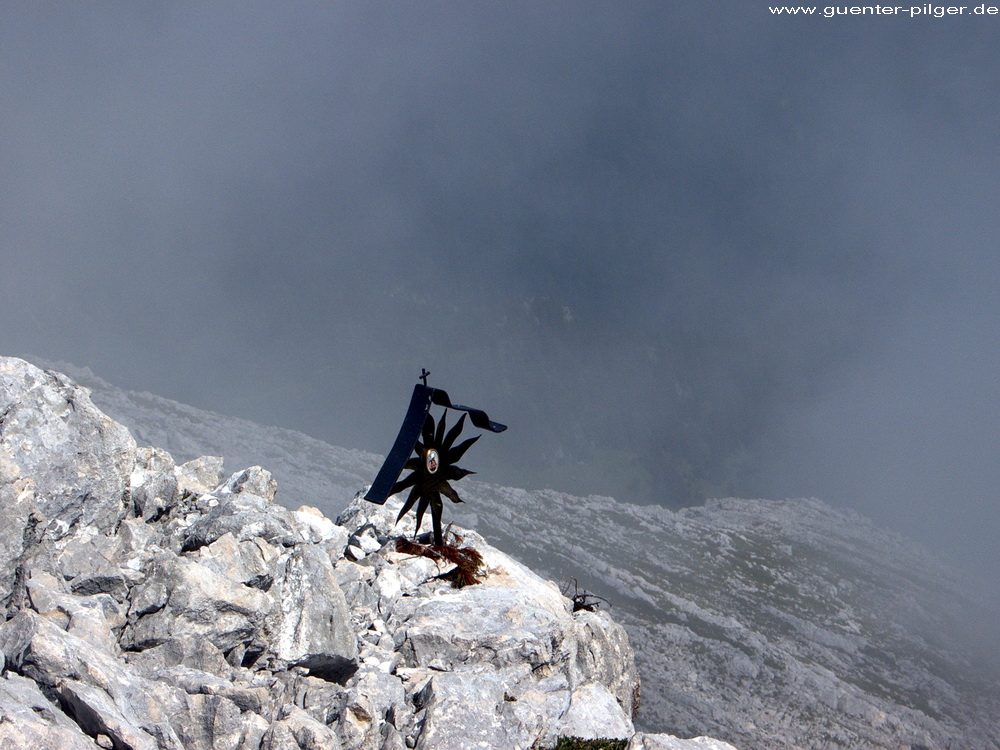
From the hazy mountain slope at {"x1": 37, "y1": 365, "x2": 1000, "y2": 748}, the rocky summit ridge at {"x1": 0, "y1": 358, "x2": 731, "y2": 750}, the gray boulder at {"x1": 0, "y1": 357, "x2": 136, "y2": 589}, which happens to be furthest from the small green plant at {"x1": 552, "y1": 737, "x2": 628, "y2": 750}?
the hazy mountain slope at {"x1": 37, "y1": 365, "x2": 1000, "y2": 748}

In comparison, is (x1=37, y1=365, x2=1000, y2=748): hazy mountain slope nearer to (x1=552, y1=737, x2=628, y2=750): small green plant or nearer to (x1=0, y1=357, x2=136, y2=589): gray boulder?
(x1=552, y1=737, x2=628, y2=750): small green plant

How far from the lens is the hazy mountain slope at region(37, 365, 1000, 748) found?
132 feet

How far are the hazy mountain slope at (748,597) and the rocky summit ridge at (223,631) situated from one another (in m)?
26.7

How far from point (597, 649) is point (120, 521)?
14246 mm

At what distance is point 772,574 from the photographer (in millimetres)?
66688

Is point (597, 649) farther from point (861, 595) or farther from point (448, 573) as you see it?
point (861, 595)

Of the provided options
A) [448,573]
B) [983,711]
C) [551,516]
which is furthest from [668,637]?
[448,573]

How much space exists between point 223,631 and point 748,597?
190ft

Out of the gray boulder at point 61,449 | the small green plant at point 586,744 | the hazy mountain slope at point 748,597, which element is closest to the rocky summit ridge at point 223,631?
the gray boulder at point 61,449

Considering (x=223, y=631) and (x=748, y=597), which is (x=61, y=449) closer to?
(x=223, y=631)

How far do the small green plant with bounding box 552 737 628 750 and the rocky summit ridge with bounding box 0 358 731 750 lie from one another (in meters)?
0.23

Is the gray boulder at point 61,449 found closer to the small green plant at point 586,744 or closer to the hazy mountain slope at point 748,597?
the small green plant at point 586,744

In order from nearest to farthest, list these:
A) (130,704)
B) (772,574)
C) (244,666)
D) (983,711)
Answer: (130,704) → (244,666) → (983,711) → (772,574)

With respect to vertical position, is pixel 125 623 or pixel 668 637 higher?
pixel 125 623
